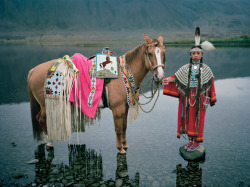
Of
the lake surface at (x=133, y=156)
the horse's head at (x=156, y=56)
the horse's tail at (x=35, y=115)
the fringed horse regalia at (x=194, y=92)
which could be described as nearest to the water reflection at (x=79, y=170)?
the lake surface at (x=133, y=156)

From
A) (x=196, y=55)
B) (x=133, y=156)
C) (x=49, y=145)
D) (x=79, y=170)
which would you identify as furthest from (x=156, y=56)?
(x=49, y=145)

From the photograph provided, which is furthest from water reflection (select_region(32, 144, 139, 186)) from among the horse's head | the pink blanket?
the horse's head

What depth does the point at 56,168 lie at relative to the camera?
173 inches

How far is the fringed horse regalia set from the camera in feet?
14.8

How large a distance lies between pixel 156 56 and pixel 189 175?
212cm

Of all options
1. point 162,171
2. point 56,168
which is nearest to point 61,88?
point 56,168

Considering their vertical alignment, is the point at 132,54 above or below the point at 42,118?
above

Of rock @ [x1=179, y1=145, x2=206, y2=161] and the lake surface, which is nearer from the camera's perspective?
the lake surface

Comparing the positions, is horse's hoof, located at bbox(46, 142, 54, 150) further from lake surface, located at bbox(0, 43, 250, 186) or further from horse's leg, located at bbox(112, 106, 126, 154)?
horse's leg, located at bbox(112, 106, 126, 154)

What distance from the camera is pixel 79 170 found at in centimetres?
436

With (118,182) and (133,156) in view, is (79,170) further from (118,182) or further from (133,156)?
(133,156)

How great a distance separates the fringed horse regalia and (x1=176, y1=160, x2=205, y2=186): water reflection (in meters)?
0.41

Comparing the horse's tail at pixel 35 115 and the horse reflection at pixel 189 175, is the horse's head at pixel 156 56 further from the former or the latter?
the horse's tail at pixel 35 115

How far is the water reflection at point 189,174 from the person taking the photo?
3.98 meters
